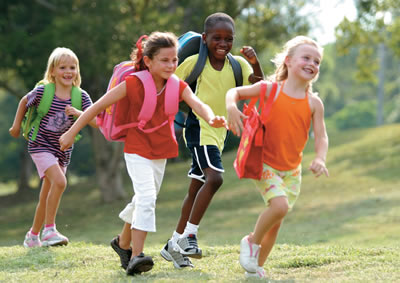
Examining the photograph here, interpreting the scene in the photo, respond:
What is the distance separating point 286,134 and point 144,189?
4.08 feet

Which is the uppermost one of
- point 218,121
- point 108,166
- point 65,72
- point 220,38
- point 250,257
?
point 220,38

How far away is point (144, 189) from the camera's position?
216 inches

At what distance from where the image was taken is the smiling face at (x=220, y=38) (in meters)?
6.31

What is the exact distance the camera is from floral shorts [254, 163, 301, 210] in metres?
5.14

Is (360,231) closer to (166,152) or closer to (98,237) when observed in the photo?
(98,237)

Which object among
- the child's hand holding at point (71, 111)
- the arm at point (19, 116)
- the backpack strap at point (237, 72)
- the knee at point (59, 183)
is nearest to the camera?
the backpack strap at point (237, 72)

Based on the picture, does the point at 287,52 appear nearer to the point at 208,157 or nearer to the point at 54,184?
the point at 208,157

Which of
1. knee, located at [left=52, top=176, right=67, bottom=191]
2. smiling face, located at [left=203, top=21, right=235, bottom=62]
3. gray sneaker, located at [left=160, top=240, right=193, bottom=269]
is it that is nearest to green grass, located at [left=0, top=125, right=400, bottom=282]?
gray sneaker, located at [left=160, top=240, right=193, bottom=269]

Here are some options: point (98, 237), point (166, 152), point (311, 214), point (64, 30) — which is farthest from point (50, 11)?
point (166, 152)

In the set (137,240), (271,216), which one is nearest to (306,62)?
(271,216)

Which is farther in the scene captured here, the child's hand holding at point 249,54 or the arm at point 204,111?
the child's hand holding at point 249,54

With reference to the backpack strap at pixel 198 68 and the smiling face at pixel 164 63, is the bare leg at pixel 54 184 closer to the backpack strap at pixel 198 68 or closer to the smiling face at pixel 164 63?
the backpack strap at pixel 198 68

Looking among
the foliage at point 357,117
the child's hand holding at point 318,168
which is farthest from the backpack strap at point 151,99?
the foliage at point 357,117

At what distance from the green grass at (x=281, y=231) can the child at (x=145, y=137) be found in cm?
40
